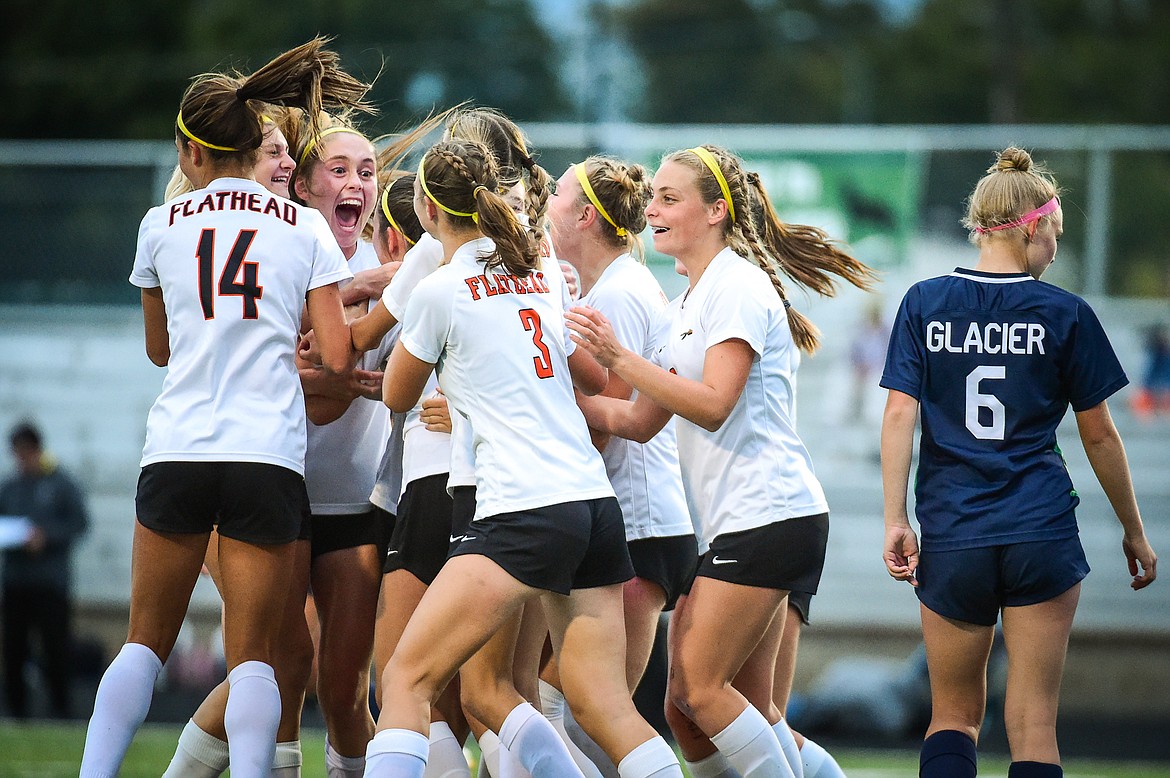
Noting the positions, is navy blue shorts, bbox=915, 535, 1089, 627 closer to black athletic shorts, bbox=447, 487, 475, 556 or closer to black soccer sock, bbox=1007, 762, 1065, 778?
black soccer sock, bbox=1007, 762, 1065, 778

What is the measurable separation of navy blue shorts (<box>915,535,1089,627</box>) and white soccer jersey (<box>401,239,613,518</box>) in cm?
105

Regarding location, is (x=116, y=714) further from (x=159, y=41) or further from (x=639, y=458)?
(x=159, y=41)

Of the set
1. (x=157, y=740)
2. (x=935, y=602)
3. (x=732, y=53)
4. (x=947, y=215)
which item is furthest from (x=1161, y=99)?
(x=935, y=602)

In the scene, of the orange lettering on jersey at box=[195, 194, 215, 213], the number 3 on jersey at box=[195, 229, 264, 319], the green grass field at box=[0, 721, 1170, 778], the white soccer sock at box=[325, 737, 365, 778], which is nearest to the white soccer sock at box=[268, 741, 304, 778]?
the white soccer sock at box=[325, 737, 365, 778]

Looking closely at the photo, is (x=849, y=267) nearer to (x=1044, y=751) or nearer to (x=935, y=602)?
(x=935, y=602)

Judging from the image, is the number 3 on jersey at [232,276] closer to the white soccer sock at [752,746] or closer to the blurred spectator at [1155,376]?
the white soccer sock at [752,746]

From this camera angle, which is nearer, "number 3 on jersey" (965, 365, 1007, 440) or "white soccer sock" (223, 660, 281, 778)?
"white soccer sock" (223, 660, 281, 778)

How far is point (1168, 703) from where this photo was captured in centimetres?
1252

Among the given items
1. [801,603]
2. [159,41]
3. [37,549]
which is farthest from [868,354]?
[159,41]

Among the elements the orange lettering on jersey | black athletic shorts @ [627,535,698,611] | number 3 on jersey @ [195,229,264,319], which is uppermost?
the orange lettering on jersey

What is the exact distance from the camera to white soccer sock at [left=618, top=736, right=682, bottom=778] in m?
3.98

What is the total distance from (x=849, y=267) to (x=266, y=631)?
235cm

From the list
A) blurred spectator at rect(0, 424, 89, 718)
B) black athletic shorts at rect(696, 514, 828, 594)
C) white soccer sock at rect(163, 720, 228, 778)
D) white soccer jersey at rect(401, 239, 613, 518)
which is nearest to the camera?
white soccer jersey at rect(401, 239, 613, 518)

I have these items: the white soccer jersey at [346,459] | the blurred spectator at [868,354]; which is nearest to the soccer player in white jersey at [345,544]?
the white soccer jersey at [346,459]
